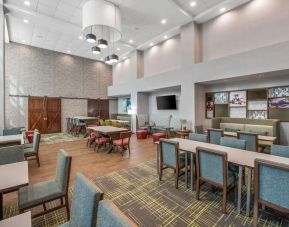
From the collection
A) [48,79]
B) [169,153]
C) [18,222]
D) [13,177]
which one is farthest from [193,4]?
[48,79]

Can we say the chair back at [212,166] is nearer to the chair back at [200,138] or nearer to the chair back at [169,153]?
the chair back at [169,153]

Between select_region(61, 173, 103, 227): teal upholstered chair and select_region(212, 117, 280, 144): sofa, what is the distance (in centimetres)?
566

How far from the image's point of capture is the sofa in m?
5.16

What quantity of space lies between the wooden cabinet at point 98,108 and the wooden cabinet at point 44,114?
2103 mm

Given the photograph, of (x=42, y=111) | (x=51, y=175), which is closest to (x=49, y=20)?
(x=42, y=111)

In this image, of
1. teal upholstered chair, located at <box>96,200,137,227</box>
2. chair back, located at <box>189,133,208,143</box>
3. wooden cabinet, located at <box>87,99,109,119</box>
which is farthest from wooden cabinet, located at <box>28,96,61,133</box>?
teal upholstered chair, located at <box>96,200,137,227</box>

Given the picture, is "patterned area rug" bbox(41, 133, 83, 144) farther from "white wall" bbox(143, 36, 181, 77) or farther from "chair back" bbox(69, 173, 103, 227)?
"chair back" bbox(69, 173, 103, 227)

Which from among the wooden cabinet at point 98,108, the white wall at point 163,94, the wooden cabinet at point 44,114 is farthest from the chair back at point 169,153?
the wooden cabinet at point 98,108

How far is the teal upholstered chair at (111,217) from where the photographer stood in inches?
32.0

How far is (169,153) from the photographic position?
305 cm

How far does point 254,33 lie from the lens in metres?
5.58

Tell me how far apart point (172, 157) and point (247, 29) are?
561cm

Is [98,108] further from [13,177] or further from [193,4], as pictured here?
[13,177]

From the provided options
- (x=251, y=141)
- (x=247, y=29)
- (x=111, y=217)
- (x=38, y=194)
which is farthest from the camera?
(x=247, y=29)
